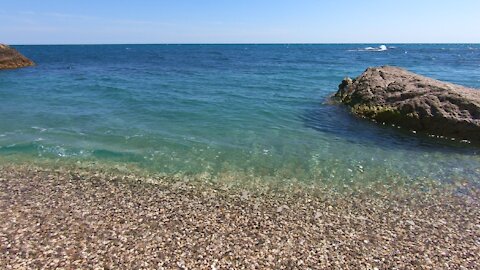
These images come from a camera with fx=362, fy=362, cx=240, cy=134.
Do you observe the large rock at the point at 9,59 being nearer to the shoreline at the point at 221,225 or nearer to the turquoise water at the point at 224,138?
the turquoise water at the point at 224,138

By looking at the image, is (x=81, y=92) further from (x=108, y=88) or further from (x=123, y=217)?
(x=123, y=217)

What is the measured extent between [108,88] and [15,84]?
10.7 m

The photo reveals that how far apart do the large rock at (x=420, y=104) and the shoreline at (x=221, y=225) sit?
703 cm

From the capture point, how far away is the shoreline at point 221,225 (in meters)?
8.71

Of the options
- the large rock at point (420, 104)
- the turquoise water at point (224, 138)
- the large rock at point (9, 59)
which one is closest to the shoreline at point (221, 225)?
the turquoise water at point (224, 138)

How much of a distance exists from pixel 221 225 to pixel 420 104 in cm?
1523

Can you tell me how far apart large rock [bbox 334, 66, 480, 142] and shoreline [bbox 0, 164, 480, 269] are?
7.03 metres

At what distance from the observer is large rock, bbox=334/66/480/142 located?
1873 cm

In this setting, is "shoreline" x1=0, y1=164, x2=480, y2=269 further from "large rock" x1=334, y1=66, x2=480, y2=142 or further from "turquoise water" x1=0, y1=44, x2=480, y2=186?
"large rock" x1=334, y1=66, x2=480, y2=142

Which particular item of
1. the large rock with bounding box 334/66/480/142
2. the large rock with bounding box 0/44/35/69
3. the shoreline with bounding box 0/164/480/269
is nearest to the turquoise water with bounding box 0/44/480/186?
the large rock with bounding box 334/66/480/142

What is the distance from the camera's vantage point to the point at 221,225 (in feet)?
33.5

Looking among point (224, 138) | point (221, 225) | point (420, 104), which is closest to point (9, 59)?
point (224, 138)

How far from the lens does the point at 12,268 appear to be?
8.16 m

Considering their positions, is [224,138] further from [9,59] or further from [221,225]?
[9,59]
